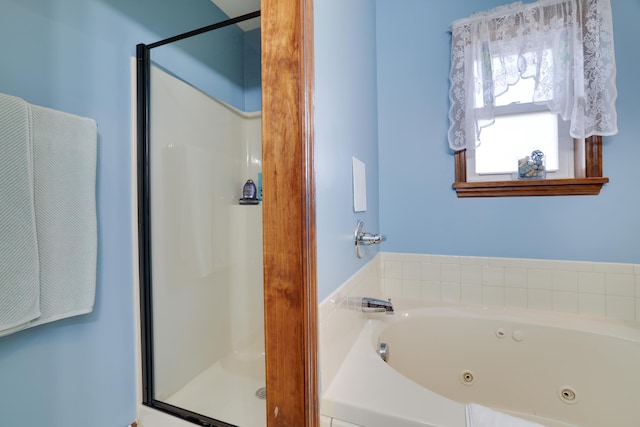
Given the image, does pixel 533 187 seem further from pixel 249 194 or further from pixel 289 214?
pixel 249 194

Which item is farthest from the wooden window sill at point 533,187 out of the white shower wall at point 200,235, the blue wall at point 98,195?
the blue wall at point 98,195

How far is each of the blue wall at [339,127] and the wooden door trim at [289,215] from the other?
8 centimetres

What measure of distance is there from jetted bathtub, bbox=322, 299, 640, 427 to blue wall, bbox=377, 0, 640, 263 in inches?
13.7

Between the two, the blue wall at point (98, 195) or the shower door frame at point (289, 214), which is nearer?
the shower door frame at point (289, 214)

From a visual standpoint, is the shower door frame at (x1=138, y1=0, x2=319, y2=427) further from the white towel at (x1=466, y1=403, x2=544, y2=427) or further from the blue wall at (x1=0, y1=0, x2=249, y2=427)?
the blue wall at (x1=0, y1=0, x2=249, y2=427)

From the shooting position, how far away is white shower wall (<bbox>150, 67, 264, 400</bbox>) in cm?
130

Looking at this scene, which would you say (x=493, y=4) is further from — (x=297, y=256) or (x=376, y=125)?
(x=297, y=256)

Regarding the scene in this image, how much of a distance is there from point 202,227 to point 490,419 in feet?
4.66

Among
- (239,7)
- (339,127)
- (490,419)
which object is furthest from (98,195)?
(490,419)

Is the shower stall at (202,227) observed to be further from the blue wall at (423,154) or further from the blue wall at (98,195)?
the blue wall at (423,154)

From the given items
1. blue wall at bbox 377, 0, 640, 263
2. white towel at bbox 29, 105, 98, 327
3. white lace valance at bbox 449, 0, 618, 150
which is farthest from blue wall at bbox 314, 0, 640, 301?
white towel at bbox 29, 105, 98, 327

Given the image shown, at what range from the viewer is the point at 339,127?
1004 mm

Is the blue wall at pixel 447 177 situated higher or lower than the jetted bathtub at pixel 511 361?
higher

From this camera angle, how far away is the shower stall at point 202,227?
123cm
